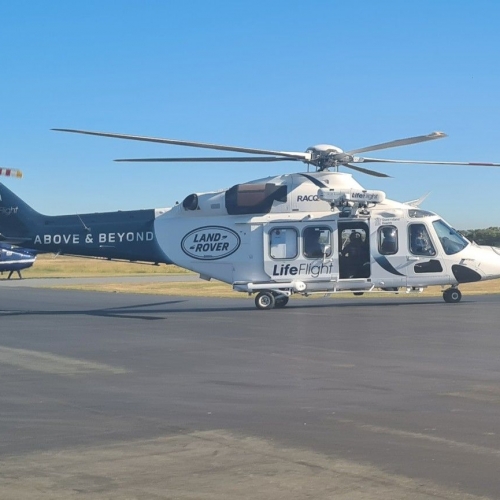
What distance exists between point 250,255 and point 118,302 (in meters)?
6.42

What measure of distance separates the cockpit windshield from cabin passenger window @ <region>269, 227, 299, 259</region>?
12.8ft

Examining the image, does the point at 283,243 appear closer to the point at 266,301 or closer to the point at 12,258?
the point at 266,301

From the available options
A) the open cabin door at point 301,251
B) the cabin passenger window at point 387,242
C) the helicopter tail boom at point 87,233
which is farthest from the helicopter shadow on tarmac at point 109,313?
the cabin passenger window at point 387,242

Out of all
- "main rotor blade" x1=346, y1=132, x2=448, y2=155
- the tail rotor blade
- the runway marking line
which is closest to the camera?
the runway marking line

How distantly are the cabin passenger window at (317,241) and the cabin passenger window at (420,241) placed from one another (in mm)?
2259

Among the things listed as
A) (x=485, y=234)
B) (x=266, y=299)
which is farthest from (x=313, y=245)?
(x=485, y=234)

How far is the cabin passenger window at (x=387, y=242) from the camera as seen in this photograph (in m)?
22.7

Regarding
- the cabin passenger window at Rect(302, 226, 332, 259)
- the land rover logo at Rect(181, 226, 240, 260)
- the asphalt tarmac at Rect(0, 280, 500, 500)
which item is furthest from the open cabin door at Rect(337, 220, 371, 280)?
the asphalt tarmac at Rect(0, 280, 500, 500)

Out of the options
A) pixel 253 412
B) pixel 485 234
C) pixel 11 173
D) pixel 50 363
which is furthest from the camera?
pixel 485 234

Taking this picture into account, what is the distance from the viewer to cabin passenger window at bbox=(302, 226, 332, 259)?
22.7 metres

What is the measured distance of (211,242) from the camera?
76.1 ft

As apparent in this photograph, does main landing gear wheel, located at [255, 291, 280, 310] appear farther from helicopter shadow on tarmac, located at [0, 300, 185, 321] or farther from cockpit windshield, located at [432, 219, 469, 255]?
cockpit windshield, located at [432, 219, 469, 255]

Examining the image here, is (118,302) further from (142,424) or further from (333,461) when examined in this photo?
(333,461)

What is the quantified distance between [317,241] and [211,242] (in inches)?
115
